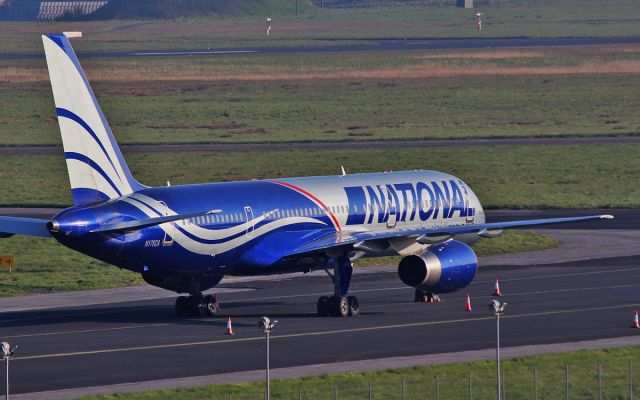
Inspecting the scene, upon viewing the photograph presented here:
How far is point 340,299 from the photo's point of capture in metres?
55.4

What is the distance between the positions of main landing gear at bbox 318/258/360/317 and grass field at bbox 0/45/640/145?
74.7 metres

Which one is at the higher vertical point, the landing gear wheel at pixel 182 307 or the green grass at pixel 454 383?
the landing gear wheel at pixel 182 307

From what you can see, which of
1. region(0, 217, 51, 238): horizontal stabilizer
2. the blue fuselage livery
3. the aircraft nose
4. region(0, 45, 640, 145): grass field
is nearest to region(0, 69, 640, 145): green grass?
region(0, 45, 640, 145): grass field

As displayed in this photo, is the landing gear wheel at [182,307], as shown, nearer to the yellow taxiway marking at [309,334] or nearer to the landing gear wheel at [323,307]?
the landing gear wheel at [323,307]

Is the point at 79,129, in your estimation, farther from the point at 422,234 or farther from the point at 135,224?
the point at 422,234

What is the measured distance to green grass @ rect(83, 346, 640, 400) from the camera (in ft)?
132

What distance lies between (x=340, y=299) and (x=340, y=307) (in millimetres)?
290

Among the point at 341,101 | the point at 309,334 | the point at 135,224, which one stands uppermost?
the point at 341,101

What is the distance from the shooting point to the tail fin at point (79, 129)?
5075 centimetres

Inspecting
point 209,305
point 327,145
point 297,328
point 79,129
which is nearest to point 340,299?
point 297,328

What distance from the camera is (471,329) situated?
52.1 m

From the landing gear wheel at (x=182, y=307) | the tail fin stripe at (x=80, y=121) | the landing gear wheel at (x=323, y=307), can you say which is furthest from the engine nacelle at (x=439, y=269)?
the tail fin stripe at (x=80, y=121)

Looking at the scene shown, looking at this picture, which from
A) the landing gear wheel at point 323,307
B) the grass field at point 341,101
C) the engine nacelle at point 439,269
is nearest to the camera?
the engine nacelle at point 439,269

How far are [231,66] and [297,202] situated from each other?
475 feet
